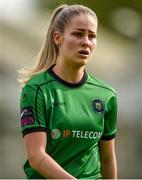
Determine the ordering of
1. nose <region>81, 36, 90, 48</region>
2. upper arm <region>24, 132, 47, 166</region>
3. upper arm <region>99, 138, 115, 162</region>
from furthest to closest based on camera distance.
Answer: upper arm <region>99, 138, 115, 162</region> < nose <region>81, 36, 90, 48</region> < upper arm <region>24, 132, 47, 166</region>

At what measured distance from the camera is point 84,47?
491 centimetres

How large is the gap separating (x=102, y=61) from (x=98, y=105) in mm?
8599

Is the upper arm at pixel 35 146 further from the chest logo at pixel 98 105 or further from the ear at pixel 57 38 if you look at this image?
the ear at pixel 57 38

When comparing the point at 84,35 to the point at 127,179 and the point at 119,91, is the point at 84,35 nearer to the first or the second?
the point at 127,179

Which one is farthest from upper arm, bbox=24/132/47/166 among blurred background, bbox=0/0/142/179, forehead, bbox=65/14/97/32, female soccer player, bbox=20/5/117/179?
blurred background, bbox=0/0/142/179

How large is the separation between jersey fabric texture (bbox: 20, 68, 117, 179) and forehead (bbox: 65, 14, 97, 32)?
29cm

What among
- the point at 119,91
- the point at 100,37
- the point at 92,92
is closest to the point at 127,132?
the point at 119,91

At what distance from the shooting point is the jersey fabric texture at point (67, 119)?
4840mm

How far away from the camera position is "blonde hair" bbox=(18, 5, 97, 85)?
5.01m

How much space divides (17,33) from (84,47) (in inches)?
343

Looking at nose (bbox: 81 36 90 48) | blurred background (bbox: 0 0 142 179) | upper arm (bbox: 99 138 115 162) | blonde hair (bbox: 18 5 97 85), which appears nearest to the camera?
nose (bbox: 81 36 90 48)

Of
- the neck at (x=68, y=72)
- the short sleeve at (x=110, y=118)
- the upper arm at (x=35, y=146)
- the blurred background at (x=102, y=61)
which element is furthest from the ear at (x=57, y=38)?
the blurred background at (x=102, y=61)

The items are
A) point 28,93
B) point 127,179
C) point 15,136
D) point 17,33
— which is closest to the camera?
point 28,93

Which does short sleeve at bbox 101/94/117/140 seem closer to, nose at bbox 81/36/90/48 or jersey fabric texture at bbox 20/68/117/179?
jersey fabric texture at bbox 20/68/117/179
